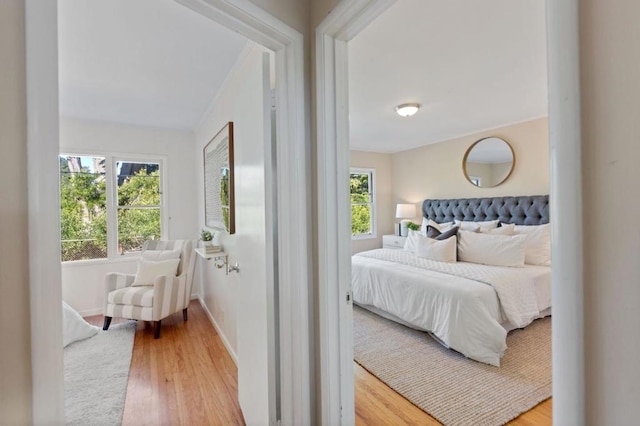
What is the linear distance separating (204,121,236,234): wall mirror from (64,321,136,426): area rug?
1326 millimetres

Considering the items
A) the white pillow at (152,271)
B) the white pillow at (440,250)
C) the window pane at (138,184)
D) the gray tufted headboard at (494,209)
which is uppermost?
the window pane at (138,184)

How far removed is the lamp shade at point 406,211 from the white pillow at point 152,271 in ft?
12.2

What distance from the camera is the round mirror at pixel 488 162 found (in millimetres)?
3848

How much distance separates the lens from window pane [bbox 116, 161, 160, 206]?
A: 360 centimetres

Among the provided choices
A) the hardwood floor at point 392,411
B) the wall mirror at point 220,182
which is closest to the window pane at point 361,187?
the wall mirror at point 220,182

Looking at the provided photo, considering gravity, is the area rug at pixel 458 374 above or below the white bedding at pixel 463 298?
below

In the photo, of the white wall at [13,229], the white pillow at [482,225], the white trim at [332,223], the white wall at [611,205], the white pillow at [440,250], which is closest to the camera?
the white wall at [611,205]

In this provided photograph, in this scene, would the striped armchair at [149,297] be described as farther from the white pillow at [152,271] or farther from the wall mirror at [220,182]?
the wall mirror at [220,182]

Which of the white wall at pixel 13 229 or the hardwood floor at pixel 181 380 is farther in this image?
the hardwood floor at pixel 181 380

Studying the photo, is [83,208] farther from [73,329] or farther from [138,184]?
[73,329]

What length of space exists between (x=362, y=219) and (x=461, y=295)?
10.9ft

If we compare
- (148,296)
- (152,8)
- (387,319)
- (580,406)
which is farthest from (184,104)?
(580,406)

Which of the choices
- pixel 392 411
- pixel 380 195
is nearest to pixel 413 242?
pixel 380 195

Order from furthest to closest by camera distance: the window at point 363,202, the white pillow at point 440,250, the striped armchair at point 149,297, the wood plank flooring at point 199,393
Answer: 1. the window at point 363,202
2. the white pillow at point 440,250
3. the striped armchair at point 149,297
4. the wood plank flooring at point 199,393
